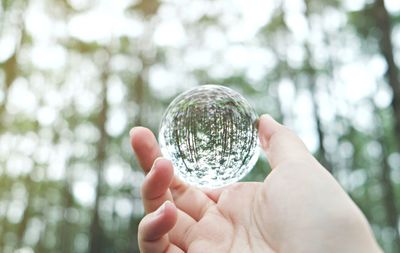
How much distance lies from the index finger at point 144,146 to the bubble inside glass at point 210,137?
0.31 feet

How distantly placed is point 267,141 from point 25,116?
21176 millimetres

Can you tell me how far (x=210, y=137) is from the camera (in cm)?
221

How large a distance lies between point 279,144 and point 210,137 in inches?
16.1

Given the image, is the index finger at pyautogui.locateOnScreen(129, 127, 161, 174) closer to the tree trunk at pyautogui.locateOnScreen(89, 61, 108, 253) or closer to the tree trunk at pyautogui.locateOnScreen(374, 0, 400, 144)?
the tree trunk at pyautogui.locateOnScreen(374, 0, 400, 144)

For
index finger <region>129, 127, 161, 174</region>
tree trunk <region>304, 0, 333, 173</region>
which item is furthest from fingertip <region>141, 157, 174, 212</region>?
tree trunk <region>304, 0, 333, 173</region>

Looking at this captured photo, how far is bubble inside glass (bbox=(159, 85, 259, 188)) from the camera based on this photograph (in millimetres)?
2229

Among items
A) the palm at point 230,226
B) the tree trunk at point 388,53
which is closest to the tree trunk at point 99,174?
the tree trunk at point 388,53

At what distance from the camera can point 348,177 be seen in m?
23.8

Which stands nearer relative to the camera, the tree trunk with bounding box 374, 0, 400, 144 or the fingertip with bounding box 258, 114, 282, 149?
the fingertip with bounding box 258, 114, 282, 149

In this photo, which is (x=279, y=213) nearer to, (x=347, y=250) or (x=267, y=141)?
(x=347, y=250)

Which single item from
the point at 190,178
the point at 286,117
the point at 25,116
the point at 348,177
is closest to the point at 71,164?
the point at 25,116

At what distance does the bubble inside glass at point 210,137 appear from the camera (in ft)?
7.31

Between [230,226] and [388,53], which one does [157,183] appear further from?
[388,53]

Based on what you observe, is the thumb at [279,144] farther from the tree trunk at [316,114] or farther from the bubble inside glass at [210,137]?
the tree trunk at [316,114]
